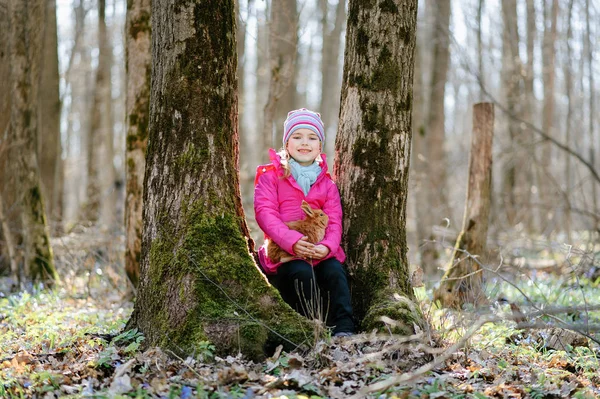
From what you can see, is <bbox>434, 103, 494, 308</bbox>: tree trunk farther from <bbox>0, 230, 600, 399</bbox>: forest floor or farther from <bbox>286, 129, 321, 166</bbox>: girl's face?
<bbox>286, 129, 321, 166</bbox>: girl's face

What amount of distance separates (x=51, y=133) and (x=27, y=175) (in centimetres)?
413

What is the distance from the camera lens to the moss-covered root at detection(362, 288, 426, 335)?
4.23 meters

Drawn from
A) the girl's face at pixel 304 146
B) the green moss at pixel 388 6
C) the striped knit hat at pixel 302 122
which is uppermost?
the green moss at pixel 388 6

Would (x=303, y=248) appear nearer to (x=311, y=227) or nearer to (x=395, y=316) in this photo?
(x=311, y=227)

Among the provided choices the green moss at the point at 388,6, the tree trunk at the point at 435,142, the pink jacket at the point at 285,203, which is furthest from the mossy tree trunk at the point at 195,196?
the tree trunk at the point at 435,142

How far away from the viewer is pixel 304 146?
487 centimetres

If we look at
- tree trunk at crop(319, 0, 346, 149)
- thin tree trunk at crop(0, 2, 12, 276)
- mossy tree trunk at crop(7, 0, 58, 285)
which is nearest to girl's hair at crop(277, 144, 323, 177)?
mossy tree trunk at crop(7, 0, 58, 285)

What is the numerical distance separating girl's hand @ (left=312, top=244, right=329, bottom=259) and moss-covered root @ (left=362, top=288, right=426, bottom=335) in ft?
1.77

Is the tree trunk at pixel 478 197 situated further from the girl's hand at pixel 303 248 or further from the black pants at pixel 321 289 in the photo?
the girl's hand at pixel 303 248

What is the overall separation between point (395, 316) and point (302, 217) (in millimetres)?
1106

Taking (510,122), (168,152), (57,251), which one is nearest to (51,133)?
(57,251)

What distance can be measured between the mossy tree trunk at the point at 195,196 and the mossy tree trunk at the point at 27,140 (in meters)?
4.07

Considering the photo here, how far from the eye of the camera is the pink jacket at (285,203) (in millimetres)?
4645

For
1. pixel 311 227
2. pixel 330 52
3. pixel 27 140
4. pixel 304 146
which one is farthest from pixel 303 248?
pixel 330 52
